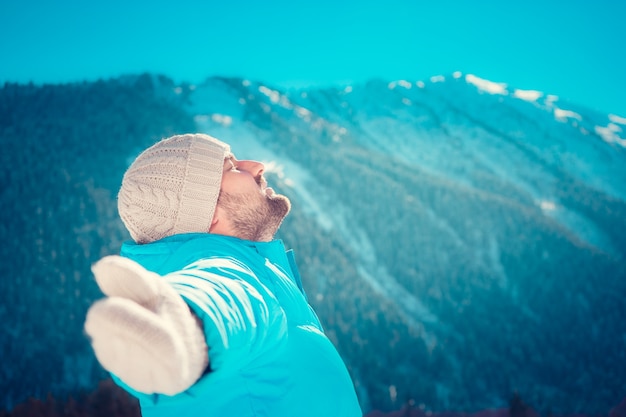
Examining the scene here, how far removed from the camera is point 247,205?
1.85 m

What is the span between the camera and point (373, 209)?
66688 millimetres

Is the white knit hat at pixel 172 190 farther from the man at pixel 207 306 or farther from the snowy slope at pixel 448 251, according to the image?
the snowy slope at pixel 448 251

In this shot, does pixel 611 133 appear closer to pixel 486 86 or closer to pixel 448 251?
pixel 486 86

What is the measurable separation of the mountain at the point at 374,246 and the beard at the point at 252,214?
39.0 meters

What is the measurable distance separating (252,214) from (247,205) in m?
0.04

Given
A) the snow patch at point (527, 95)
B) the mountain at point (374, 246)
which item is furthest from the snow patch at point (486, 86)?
the mountain at point (374, 246)

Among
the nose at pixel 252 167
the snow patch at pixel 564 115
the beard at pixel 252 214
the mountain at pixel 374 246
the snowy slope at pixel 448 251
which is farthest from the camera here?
the snow patch at pixel 564 115

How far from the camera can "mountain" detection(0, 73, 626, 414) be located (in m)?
41.4

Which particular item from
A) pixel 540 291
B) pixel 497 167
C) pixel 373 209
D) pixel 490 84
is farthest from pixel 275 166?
pixel 490 84

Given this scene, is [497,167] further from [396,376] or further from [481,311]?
[396,376]

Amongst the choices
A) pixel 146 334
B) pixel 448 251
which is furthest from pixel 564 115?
pixel 146 334

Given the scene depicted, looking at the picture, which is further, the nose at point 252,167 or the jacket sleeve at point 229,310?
the nose at point 252,167

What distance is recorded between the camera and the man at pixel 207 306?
0.72 metres

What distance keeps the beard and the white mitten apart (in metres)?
1.01
